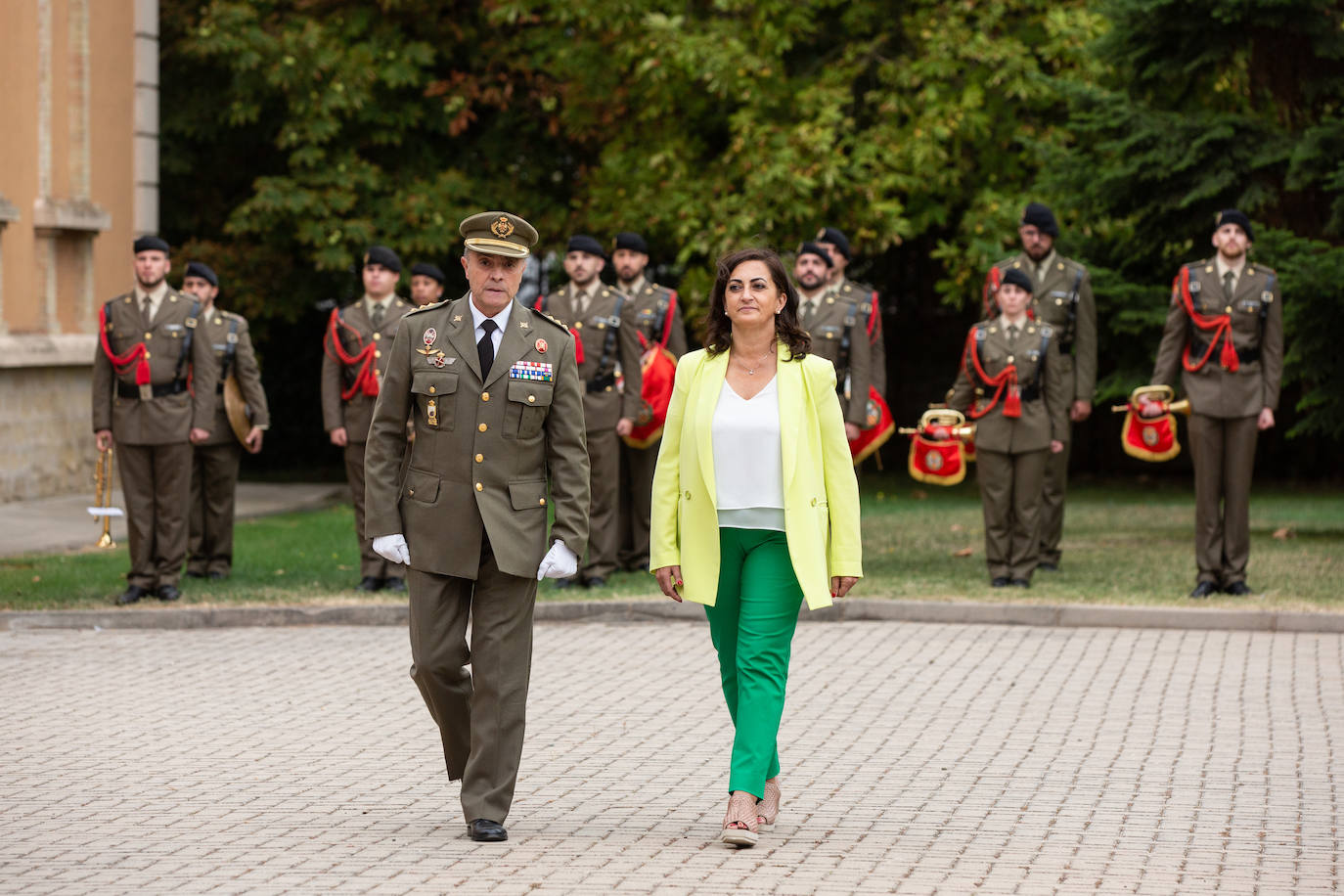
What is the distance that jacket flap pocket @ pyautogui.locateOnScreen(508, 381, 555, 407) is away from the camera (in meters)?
6.29

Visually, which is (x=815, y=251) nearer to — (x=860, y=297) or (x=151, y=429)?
(x=860, y=297)

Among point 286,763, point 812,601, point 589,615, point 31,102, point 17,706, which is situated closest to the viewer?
point 812,601

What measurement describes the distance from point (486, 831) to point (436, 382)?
4.93 feet

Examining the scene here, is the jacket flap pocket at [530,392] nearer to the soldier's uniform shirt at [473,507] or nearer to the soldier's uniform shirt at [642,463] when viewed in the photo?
the soldier's uniform shirt at [473,507]

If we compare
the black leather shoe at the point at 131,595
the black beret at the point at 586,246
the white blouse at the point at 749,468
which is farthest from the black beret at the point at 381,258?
the white blouse at the point at 749,468

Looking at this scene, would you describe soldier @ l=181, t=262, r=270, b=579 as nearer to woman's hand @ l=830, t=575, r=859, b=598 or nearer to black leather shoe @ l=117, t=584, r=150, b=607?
black leather shoe @ l=117, t=584, r=150, b=607

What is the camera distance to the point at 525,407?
→ 20.8 feet

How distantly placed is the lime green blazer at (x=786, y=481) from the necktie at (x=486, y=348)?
0.64 metres

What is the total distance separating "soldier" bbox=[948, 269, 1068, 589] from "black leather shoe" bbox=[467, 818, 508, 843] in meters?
6.96

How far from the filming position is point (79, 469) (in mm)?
19859

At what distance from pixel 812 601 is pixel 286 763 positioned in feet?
8.02

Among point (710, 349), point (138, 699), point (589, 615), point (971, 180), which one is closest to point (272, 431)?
point (971, 180)

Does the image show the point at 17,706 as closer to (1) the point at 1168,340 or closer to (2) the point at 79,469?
(1) the point at 1168,340

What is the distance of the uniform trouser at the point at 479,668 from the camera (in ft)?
20.2
